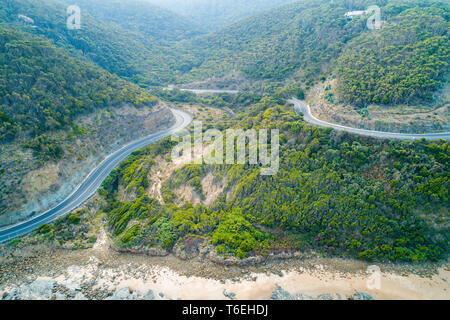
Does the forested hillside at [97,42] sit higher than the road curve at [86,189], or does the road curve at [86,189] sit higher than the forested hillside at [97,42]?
the forested hillside at [97,42]

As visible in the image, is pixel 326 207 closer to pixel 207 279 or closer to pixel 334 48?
pixel 207 279

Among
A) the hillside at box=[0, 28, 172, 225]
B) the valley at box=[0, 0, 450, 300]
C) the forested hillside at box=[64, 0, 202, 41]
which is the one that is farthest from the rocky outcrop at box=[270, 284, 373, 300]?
the forested hillside at box=[64, 0, 202, 41]

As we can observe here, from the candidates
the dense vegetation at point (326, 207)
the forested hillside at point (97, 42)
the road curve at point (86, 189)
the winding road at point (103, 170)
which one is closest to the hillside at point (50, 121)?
the road curve at point (86, 189)

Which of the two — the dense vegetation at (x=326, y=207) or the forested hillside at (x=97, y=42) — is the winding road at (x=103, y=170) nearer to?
the dense vegetation at (x=326, y=207)

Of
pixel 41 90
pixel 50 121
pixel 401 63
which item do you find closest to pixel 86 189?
pixel 50 121

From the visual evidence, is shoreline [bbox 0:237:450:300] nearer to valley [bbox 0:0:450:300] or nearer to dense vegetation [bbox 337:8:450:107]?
valley [bbox 0:0:450:300]

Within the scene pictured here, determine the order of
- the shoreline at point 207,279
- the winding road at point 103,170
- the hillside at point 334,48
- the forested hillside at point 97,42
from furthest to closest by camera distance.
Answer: the forested hillside at point 97,42 < the hillside at point 334,48 < the winding road at point 103,170 < the shoreline at point 207,279

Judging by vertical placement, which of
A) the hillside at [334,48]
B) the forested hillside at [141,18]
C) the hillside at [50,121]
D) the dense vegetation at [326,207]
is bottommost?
the dense vegetation at [326,207]
